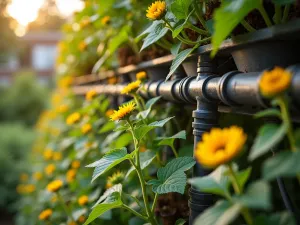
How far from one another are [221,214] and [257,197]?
0.07 m

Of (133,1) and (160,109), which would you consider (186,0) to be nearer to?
(160,109)

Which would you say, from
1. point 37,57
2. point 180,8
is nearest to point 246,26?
point 180,8

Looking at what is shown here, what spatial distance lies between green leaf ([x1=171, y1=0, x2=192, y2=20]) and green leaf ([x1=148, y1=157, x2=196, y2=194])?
0.35 meters

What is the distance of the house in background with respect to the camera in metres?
18.6

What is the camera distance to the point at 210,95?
87 cm

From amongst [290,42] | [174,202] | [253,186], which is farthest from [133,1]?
[253,186]

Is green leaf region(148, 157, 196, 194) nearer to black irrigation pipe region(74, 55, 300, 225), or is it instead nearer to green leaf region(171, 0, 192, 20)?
black irrigation pipe region(74, 55, 300, 225)

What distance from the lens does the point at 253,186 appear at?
1.78 ft

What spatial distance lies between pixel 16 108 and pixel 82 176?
8.03 meters

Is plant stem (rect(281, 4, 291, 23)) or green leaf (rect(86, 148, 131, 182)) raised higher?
plant stem (rect(281, 4, 291, 23))

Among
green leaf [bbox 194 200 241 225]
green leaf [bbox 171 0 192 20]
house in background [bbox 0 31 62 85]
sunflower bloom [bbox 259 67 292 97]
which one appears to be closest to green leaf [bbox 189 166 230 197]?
green leaf [bbox 194 200 241 225]

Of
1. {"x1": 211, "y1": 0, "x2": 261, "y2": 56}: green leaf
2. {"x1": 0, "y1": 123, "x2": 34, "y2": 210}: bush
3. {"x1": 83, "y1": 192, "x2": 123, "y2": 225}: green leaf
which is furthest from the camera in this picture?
{"x1": 0, "y1": 123, "x2": 34, "y2": 210}: bush

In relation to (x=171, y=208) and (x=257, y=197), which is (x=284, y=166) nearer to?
(x=257, y=197)

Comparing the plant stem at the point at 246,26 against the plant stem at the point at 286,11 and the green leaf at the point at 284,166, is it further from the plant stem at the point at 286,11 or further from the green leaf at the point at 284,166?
the green leaf at the point at 284,166
